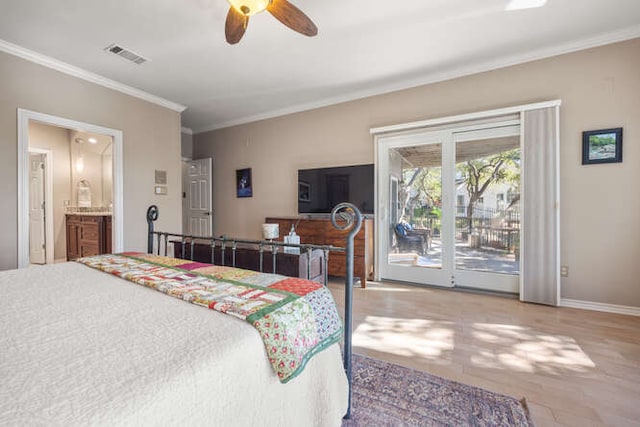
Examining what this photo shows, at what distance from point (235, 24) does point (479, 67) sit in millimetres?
2649

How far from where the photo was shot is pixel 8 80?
284 cm

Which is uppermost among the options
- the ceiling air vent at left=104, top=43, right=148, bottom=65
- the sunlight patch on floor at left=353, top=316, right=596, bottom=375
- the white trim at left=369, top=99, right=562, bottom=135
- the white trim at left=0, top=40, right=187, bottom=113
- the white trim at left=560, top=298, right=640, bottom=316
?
the ceiling air vent at left=104, top=43, right=148, bottom=65

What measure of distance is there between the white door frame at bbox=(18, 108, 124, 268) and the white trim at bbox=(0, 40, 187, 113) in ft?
1.71

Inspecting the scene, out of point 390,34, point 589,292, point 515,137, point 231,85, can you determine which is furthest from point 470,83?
point 231,85

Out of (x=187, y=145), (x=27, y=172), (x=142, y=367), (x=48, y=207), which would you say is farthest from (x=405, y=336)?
(x=48, y=207)

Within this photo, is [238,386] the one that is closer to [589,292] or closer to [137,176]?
[589,292]

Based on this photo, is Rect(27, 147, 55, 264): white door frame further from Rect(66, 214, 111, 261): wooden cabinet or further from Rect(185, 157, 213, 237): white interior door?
Rect(185, 157, 213, 237): white interior door

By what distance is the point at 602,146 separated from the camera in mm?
2748

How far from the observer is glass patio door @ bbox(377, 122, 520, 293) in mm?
3244

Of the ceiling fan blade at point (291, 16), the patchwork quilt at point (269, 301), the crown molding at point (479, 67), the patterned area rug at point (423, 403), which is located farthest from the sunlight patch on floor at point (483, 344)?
the crown molding at point (479, 67)

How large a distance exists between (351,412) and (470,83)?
11.5 feet

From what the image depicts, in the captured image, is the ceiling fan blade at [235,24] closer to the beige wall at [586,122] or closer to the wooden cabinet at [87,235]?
the beige wall at [586,122]

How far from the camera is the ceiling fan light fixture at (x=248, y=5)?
6.07 ft

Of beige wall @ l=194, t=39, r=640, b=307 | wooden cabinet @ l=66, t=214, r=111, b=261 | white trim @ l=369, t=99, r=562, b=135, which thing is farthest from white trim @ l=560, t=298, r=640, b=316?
wooden cabinet @ l=66, t=214, r=111, b=261
